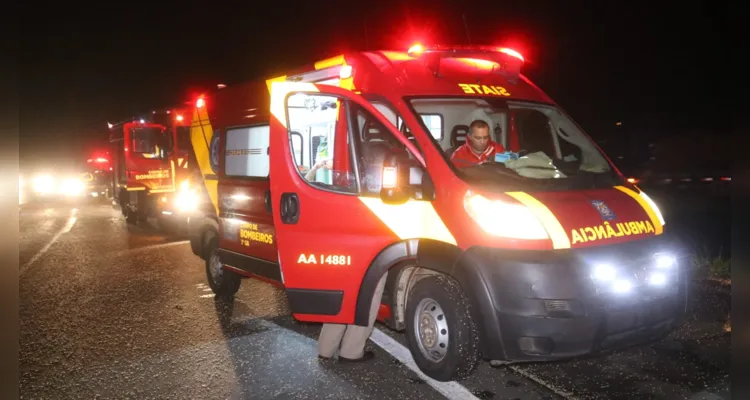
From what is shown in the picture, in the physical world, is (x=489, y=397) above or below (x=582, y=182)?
below

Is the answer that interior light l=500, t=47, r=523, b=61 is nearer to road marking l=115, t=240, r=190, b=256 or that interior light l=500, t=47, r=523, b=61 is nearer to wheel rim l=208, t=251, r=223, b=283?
wheel rim l=208, t=251, r=223, b=283

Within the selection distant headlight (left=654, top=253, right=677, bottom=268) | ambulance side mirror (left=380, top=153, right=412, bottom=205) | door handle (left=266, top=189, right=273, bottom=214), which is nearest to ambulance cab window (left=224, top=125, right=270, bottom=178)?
door handle (left=266, top=189, right=273, bottom=214)

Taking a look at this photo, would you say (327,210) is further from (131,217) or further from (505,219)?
(131,217)

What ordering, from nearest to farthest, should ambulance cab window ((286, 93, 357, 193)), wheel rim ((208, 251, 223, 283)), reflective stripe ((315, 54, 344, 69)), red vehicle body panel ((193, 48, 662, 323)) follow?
red vehicle body panel ((193, 48, 662, 323)) → ambulance cab window ((286, 93, 357, 193)) → reflective stripe ((315, 54, 344, 69)) → wheel rim ((208, 251, 223, 283))

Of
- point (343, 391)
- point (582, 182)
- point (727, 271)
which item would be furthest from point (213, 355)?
point (727, 271)

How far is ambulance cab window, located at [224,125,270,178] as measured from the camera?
561cm

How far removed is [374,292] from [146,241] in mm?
9433

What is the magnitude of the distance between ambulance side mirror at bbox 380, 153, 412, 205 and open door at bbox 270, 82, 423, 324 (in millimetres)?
258

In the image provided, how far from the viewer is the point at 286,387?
4.16 metres

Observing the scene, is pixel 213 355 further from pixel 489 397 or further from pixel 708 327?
pixel 708 327

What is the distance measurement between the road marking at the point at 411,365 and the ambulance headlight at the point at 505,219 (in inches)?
45.9

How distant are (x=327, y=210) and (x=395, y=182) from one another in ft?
2.36

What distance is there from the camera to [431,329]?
4.05 m

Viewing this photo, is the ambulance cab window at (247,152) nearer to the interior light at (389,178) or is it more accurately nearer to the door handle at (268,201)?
the door handle at (268,201)
